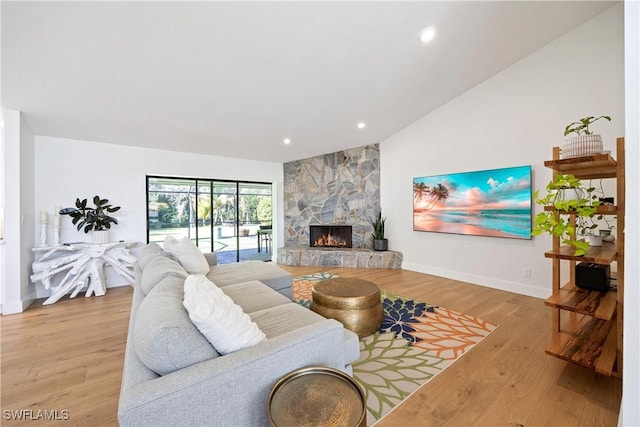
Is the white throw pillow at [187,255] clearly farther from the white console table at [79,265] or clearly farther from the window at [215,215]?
the window at [215,215]

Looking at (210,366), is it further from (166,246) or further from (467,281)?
(467,281)

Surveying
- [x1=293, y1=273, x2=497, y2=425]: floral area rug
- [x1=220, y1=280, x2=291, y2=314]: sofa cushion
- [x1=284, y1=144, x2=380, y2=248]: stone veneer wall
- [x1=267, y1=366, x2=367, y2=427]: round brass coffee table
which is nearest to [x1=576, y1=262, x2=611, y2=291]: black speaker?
[x1=293, y1=273, x2=497, y2=425]: floral area rug

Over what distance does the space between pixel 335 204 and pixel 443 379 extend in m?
4.43

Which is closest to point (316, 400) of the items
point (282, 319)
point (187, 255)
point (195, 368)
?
point (195, 368)

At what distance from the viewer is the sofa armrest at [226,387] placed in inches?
35.7

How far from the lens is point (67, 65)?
8.23 ft

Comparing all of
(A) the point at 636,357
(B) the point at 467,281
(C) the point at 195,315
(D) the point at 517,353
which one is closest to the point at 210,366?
(C) the point at 195,315

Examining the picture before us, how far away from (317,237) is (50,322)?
4.56 m

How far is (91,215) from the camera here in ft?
13.0

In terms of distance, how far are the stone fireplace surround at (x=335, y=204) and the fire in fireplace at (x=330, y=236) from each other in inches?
4.2

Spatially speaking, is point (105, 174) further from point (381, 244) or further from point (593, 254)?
point (593, 254)

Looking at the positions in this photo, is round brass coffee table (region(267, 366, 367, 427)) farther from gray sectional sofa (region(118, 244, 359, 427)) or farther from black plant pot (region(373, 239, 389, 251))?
black plant pot (region(373, 239, 389, 251))

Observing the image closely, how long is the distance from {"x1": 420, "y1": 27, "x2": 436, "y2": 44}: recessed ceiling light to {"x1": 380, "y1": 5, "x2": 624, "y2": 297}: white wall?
1.12 m

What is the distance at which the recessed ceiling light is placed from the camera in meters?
2.78
